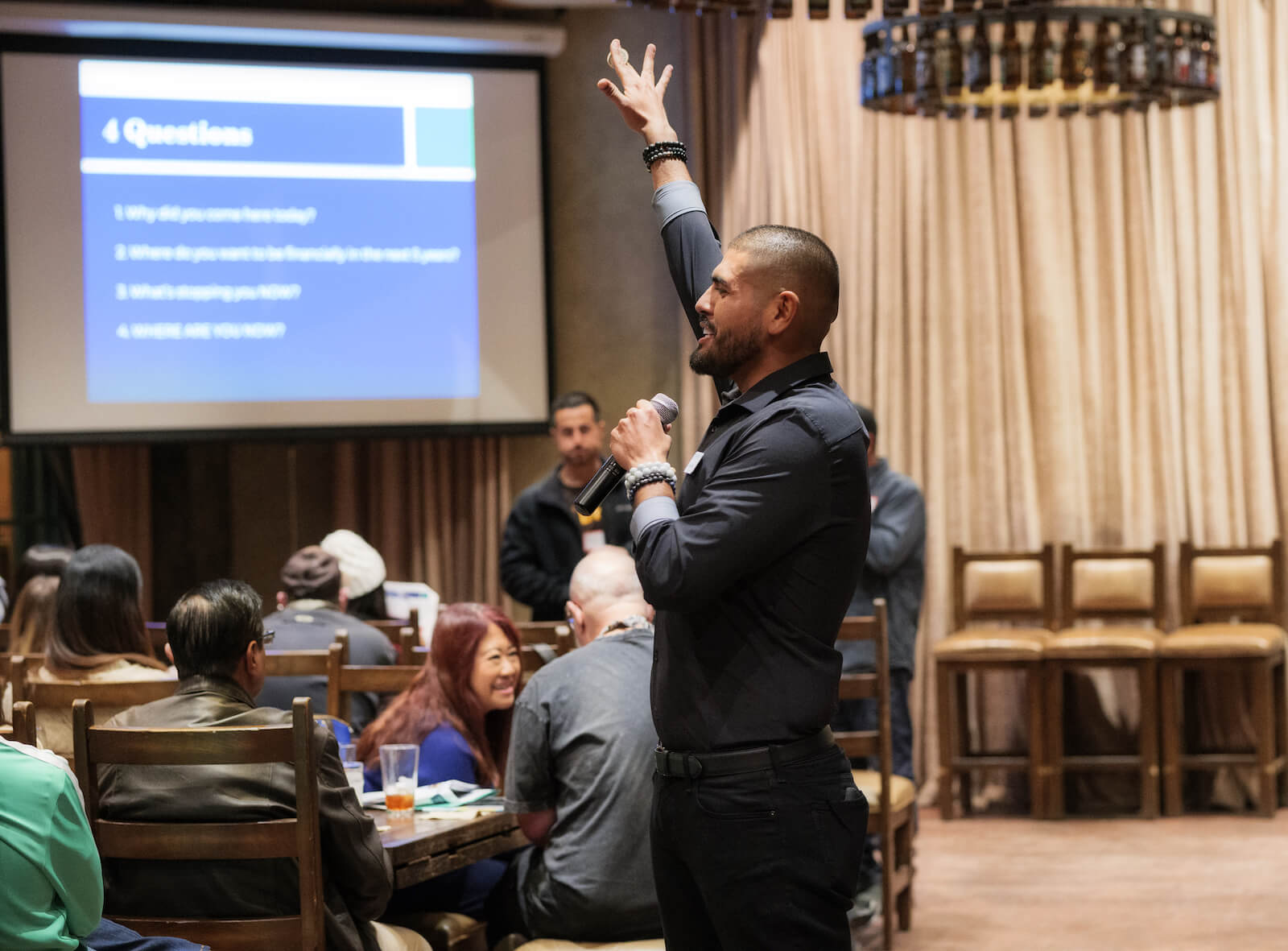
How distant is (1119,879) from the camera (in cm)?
507

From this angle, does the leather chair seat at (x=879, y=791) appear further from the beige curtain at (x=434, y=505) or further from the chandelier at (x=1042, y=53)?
→ the beige curtain at (x=434, y=505)

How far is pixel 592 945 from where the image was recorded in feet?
9.66

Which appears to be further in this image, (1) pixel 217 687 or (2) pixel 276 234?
(2) pixel 276 234

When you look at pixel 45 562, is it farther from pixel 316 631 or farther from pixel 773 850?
pixel 773 850

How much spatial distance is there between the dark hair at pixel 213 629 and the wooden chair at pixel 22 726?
314 mm

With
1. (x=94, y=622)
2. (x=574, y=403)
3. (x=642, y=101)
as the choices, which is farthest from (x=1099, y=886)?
(x=642, y=101)

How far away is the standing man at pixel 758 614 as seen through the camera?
77.6 inches

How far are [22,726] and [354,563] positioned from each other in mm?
2204

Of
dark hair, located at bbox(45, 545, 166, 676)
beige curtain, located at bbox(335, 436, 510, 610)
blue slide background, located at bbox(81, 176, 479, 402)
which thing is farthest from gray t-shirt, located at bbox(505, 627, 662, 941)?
beige curtain, located at bbox(335, 436, 510, 610)

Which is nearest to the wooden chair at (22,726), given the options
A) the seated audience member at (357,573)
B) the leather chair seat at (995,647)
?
the seated audience member at (357,573)

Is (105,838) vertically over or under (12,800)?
under

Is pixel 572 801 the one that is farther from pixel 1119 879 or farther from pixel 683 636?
pixel 1119 879

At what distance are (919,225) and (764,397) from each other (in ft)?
15.6

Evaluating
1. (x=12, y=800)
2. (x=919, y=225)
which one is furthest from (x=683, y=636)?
(x=919, y=225)
